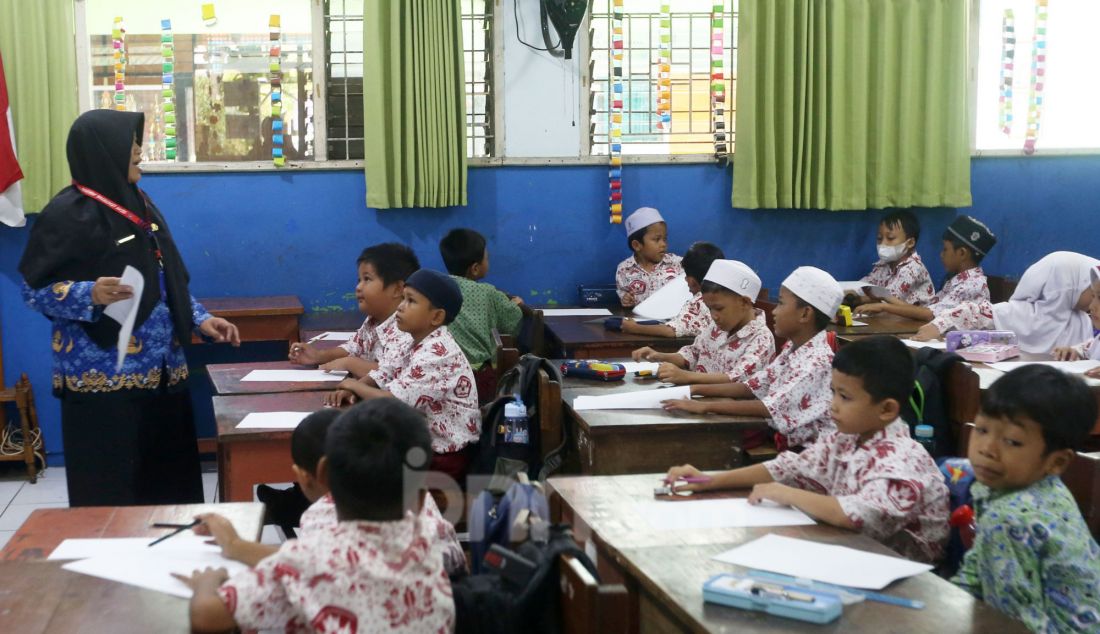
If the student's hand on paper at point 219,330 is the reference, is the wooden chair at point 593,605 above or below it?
below

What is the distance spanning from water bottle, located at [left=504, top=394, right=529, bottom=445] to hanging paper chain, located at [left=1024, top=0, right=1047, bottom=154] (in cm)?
422

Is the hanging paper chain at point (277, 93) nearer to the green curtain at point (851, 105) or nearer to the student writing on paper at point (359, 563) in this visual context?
the green curtain at point (851, 105)

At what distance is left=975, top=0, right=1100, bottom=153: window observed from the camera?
20.5 ft

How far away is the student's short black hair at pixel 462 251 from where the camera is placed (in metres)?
4.90

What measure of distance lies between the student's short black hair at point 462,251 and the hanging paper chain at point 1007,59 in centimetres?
323

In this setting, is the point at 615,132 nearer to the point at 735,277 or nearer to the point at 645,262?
the point at 645,262

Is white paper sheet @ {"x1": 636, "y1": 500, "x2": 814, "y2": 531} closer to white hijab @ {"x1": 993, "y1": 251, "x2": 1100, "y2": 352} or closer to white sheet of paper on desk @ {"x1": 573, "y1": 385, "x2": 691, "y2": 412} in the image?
white sheet of paper on desk @ {"x1": 573, "y1": 385, "x2": 691, "y2": 412}

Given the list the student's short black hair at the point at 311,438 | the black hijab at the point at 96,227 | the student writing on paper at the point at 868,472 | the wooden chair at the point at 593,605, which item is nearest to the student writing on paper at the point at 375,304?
the black hijab at the point at 96,227

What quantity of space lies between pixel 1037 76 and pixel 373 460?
5640 millimetres

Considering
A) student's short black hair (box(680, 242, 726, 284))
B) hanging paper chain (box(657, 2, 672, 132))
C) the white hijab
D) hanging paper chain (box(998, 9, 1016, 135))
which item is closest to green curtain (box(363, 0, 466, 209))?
hanging paper chain (box(657, 2, 672, 132))

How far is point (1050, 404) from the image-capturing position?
2025 millimetres

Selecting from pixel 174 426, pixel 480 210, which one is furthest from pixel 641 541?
pixel 480 210

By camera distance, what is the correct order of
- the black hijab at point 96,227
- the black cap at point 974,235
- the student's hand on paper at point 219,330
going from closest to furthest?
the black hijab at point 96,227, the student's hand on paper at point 219,330, the black cap at point 974,235

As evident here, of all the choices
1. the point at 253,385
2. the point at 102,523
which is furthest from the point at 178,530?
the point at 253,385
